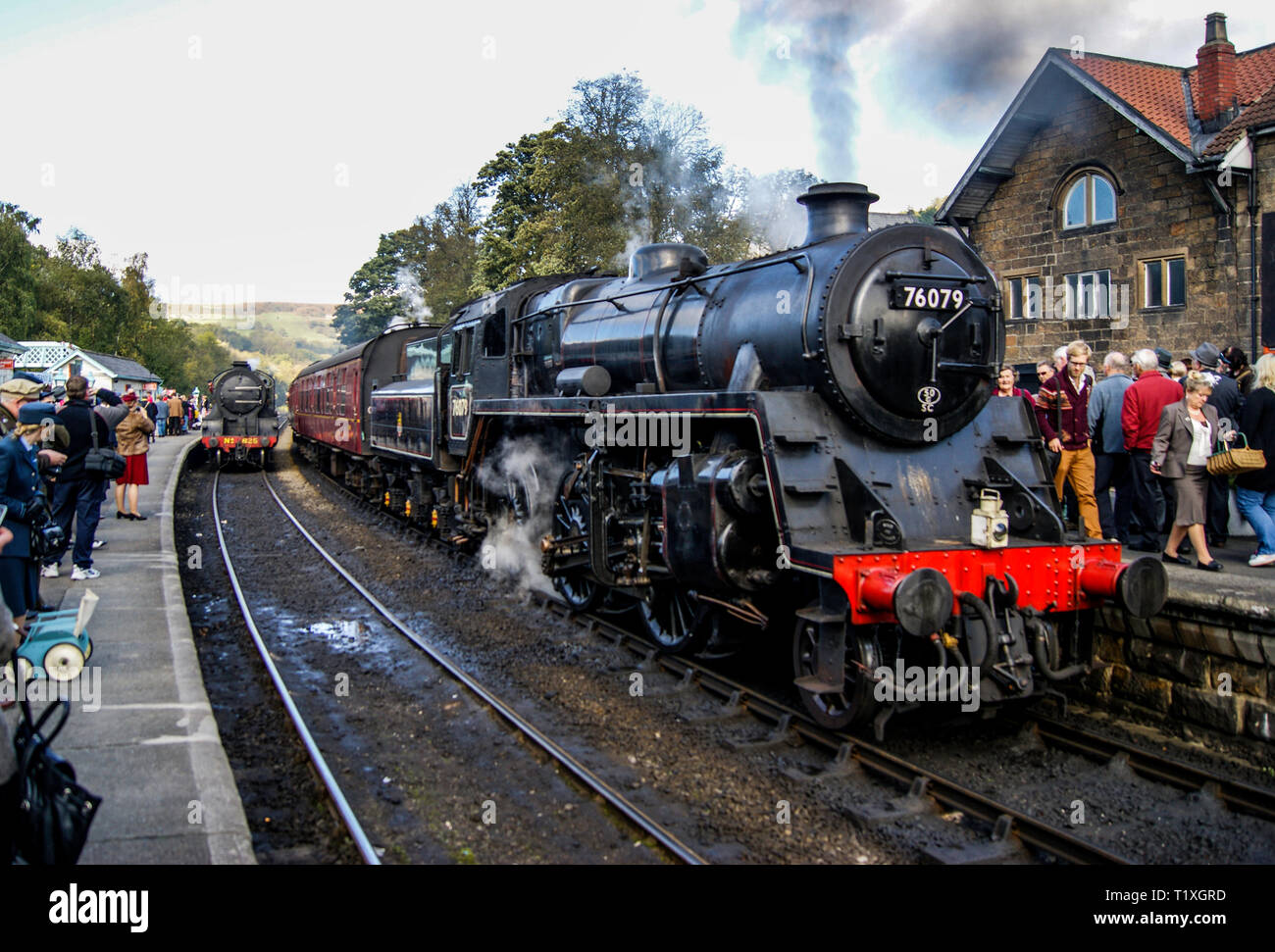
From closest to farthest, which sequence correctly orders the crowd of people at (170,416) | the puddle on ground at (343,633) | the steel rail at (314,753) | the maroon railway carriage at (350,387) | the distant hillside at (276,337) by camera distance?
the steel rail at (314,753) < the puddle on ground at (343,633) < the maroon railway carriage at (350,387) < the crowd of people at (170,416) < the distant hillside at (276,337)

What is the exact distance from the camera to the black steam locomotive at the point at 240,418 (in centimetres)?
2553

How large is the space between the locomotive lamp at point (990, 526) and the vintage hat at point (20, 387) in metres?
6.51

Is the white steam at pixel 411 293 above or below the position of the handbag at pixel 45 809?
above

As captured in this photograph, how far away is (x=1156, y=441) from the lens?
7.44 metres

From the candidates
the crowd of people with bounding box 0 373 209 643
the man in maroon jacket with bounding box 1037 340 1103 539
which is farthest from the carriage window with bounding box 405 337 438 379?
the man in maroon jacket with bounding box 1037 340 1103 539

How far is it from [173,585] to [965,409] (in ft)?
25.4

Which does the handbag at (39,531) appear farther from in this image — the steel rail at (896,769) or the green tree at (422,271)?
the green tree at (422,271)

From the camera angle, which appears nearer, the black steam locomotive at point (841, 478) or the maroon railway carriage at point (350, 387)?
the black steam locomotive at point (841, 478)

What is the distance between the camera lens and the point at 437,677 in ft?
24.0

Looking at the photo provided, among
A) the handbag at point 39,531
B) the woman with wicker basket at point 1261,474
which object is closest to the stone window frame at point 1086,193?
the woman with wicker basket at point 1261,474

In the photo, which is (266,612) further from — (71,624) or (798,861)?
(798,861)

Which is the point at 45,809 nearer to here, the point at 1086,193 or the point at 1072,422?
the point at 1072,422

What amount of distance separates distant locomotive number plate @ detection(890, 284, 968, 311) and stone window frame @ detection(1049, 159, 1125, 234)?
13.8 m
